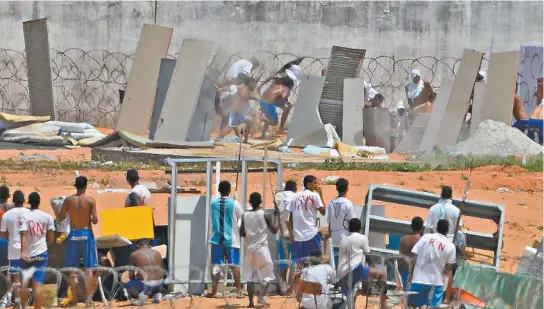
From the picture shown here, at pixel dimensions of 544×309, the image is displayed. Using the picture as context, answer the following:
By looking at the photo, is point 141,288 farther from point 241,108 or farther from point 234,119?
point 241,108

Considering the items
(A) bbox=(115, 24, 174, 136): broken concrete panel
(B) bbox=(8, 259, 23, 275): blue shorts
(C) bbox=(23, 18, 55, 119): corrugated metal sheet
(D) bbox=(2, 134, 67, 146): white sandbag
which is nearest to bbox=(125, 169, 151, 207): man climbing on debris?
(B) bbox=(8, 259, 23, 275): blue shorts

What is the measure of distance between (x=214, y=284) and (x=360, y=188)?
20.6 ft

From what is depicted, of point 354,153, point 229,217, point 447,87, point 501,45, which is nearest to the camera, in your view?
point 229,217

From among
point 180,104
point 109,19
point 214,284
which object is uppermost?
point 109,19

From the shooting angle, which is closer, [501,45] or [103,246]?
[103,246]

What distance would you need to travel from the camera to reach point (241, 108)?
80.6 feet

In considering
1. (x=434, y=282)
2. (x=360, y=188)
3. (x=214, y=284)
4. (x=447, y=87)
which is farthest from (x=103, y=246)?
(x=447, y=87)

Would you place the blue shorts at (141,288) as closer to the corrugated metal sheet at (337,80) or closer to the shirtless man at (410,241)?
the shirtless man at (410,241)

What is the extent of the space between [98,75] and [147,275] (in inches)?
738

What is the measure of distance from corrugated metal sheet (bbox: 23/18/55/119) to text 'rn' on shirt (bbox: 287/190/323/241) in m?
16.9

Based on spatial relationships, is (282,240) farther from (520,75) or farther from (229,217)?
(520,75)

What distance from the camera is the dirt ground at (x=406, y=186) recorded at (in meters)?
17.3

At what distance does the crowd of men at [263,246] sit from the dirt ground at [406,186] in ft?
11.6

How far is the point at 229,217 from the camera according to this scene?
12594 millimetres
